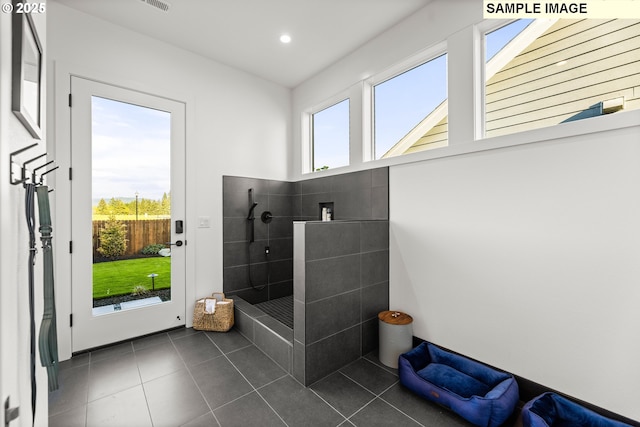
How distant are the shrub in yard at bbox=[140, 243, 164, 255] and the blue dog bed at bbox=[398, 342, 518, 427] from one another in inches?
98.3

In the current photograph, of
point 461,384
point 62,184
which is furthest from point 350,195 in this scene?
point 62,184

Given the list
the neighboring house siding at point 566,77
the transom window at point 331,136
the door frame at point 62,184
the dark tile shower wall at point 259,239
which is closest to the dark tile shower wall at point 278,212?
the dark tile shower wall at point 259,239

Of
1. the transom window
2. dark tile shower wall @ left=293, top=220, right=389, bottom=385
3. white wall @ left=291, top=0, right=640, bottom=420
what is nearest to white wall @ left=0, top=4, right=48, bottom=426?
dark tile shower wall @ left=293, top=220, right=389, bottom=385

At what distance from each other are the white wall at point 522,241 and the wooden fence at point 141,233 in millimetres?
2340

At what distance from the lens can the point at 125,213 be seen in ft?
8.56

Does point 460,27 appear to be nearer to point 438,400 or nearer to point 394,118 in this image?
point 394,118

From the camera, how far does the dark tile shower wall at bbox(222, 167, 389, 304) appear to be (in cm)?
289

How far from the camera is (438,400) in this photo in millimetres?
1715

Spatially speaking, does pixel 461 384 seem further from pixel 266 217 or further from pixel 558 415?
pixel 266 217

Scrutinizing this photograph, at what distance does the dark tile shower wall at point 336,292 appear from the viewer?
2020 millimetres

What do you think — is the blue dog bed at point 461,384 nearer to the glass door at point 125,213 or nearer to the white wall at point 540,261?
the white wall at point 540,261

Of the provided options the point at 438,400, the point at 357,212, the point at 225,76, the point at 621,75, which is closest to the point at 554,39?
the point at 621,75

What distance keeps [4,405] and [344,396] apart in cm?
176

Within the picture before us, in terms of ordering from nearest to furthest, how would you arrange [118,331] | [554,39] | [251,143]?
[554,39] → [118,331] → [251,143]
